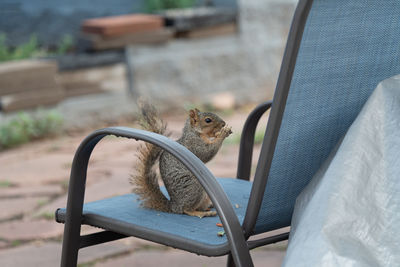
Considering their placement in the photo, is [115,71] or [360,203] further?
[115,71]

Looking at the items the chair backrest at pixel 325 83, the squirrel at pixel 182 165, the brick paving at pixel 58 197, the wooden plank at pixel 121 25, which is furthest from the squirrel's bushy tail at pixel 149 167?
the wooden plank at pixel 121 25

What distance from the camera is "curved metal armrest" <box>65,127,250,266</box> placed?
57.4 inches

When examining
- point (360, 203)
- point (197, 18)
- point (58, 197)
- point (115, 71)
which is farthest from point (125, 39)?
point (360, 203)

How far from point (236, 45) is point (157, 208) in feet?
11.8

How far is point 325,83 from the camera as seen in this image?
4.91ft

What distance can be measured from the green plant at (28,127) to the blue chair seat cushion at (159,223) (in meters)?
2.54

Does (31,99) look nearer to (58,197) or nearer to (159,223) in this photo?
(58,197)

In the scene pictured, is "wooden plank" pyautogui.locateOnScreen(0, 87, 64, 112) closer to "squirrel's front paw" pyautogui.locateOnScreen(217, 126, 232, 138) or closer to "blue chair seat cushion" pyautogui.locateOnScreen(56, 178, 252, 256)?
"blue chair seat cushion" pyautogui.locateOnScreen(56, 178, 252, 256)

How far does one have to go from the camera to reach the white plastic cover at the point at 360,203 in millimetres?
1306

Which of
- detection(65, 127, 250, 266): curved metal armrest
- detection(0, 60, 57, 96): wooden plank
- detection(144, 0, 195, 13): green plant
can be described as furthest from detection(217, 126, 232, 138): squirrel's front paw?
detection(144, 0, 195, 13): green plant

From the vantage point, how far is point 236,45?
17.5ft

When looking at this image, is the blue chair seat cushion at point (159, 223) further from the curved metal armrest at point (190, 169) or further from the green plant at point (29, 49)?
the green plant at point (29, 49)

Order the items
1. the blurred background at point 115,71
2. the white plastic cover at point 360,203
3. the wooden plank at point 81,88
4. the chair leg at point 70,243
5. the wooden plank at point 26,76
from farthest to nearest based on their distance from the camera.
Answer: the wooden plank at point 81,88
the wooden plank at point 26,76
the blurred background at point 115,71
the chair leg at point 70,243
the white plastic cover at point 360,203

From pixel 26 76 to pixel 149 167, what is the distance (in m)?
2.83
